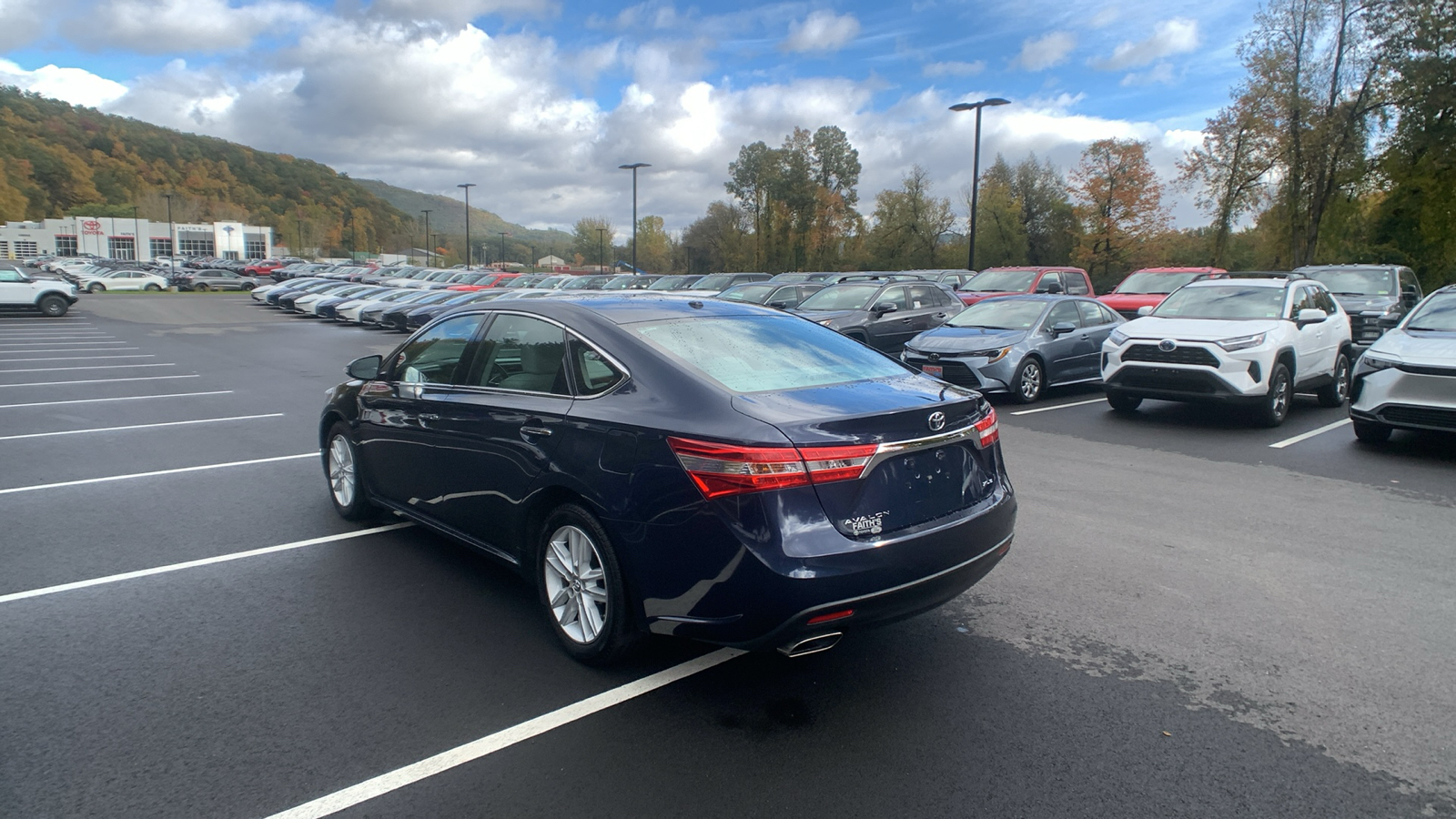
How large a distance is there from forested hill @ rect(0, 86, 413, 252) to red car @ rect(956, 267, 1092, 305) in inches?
4578

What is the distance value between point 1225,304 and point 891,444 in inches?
369

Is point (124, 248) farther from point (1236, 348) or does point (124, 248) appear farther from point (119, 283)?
point (1236, 348)

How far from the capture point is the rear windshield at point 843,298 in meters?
15.7

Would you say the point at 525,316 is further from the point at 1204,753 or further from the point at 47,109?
the point at 47,109

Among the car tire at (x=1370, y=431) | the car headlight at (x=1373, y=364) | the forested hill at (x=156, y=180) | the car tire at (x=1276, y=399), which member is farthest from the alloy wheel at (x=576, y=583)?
the forested hill at (x=156, y=180)

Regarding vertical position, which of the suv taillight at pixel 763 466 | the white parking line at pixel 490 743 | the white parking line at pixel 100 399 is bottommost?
the white parking line at pixel 490 743

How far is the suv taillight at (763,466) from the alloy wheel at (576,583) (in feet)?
2.32

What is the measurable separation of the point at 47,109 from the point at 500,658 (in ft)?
564

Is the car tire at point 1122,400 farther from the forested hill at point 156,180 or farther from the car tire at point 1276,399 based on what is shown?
the forested hill at point 156,180

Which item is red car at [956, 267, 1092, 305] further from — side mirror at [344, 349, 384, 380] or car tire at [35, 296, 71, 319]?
car tire at [35, 296, 71, 319]

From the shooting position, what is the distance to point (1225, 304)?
35.0 feet

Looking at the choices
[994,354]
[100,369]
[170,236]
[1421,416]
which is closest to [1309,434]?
[1421,416]

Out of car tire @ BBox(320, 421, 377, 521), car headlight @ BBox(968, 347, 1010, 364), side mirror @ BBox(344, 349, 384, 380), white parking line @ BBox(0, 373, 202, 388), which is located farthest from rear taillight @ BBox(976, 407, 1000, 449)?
white parking line @ BBox(0, 373, 202, 388)

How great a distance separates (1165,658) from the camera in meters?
3.80
